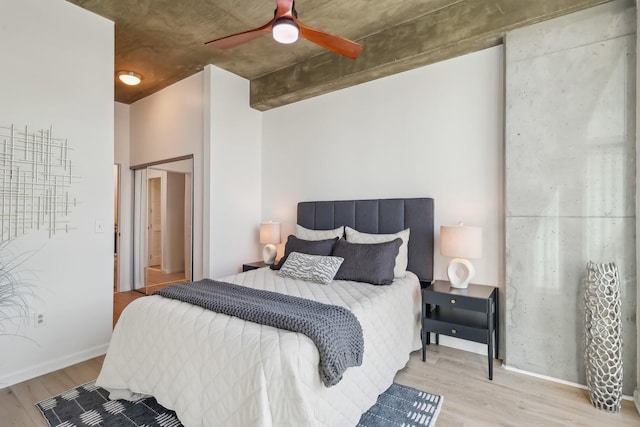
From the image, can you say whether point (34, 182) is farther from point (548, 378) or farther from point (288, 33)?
point (548, 378)

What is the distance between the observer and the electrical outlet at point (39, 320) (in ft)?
8.32

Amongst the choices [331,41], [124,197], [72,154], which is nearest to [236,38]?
[331,41]

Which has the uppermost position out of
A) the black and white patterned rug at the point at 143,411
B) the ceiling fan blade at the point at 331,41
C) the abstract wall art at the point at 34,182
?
the ceiling fan blade at the point at 331,41

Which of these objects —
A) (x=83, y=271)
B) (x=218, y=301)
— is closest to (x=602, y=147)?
(x=218, y=301)

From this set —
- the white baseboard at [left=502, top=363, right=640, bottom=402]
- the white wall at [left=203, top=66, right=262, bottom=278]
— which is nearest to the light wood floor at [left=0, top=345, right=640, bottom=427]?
the white baseboard at [left=502, top=363, right=640, bottom=402]

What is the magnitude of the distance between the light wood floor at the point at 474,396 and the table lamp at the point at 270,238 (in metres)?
1.94

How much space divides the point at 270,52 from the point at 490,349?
12.1 feet

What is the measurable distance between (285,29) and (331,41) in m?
0.41

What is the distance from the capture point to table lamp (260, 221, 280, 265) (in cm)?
397

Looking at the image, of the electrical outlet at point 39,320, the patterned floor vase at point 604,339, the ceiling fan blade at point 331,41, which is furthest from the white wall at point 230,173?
the patterned floor vase at point 604,339

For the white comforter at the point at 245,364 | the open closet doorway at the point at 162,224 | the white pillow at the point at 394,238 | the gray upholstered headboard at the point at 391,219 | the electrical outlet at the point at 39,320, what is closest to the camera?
the white comforter at the point at 245,364

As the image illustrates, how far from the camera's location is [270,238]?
404 centimetres

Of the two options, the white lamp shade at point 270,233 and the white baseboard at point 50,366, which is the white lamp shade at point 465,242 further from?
the white baseboard at point 50,366

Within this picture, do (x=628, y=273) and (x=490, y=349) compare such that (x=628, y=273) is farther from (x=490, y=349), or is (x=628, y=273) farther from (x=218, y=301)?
(x=218, y=301)
